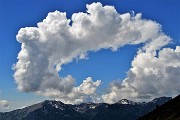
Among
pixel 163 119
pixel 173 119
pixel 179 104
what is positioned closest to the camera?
pixel 173 119

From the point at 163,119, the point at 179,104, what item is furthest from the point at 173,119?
the point at 179,104

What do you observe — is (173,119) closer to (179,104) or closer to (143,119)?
(179,104)

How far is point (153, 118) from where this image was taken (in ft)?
614

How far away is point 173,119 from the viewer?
14588 cm

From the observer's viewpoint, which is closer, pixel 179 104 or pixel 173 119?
pixel 173 119

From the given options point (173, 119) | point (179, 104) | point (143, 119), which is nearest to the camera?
point (173, 119)

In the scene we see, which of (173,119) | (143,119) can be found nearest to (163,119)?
(173,119)

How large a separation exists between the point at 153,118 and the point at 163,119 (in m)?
24.0

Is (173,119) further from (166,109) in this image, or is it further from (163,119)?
(166,109)

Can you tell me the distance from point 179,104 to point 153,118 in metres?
17.3

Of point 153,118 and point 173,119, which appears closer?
point 173,119

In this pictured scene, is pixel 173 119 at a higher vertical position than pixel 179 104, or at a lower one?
lower

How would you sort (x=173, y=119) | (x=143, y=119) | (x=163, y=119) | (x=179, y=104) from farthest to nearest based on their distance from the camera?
(x=143, y=119) < (x=179, y=104) < (x=163, y=119) < (x=173, y=119)

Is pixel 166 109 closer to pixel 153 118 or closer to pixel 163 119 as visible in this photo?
pixel 153 118
